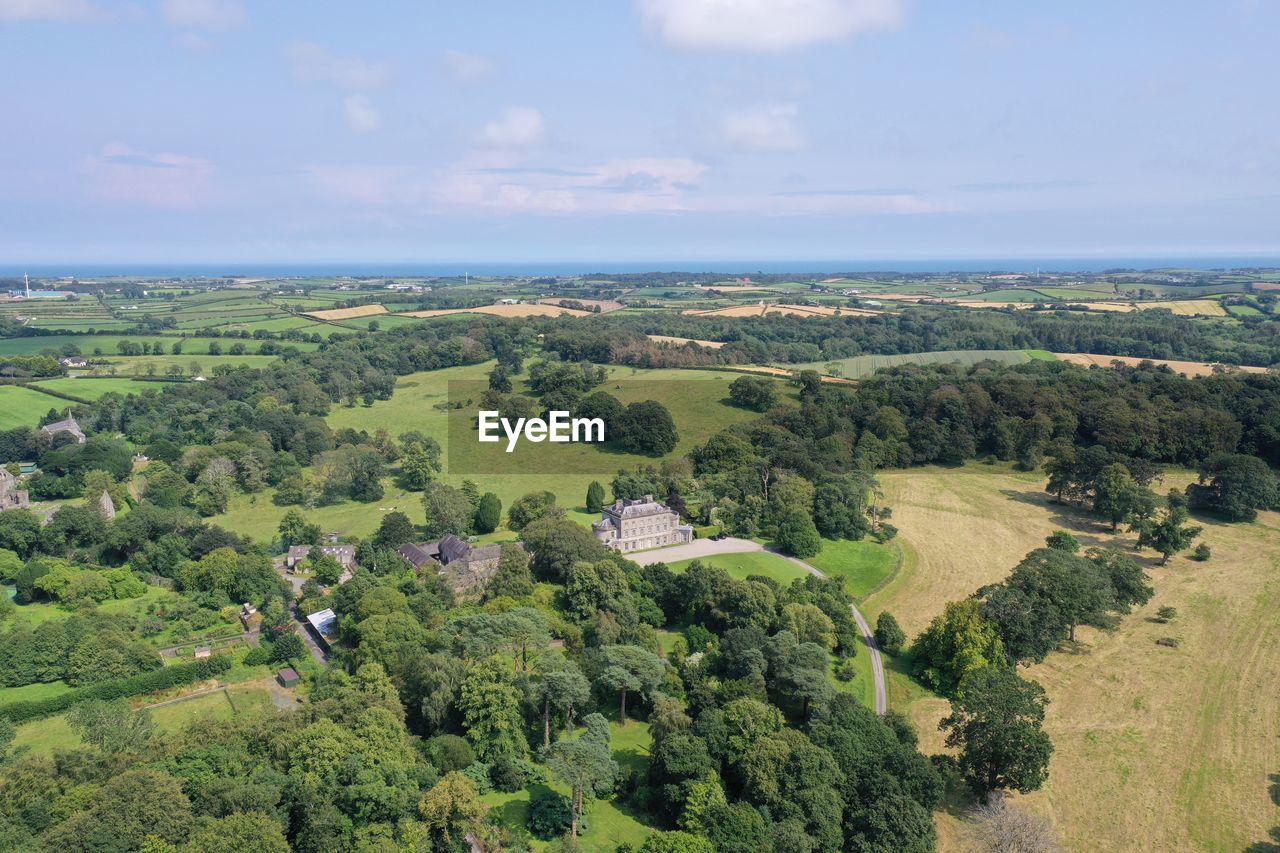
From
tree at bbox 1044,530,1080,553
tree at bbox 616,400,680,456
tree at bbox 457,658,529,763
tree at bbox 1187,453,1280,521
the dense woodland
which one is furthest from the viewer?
tree at bbox 616,400,680,456

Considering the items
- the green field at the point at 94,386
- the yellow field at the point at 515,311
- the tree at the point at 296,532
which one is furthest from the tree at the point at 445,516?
the yellow field at the point at 515,311

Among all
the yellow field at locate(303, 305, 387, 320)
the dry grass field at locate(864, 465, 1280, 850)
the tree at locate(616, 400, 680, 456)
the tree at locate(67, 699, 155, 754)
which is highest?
the yellow field at locate(303, 305, 387, 320)

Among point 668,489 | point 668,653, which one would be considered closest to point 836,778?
point 668,653

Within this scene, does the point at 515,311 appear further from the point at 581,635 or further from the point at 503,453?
the point at 581,635

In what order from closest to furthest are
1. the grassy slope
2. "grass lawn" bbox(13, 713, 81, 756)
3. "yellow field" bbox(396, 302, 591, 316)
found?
"grass lawn" bbox(13, 713, 81, 756), the grassy slope, "yellow field" bbox(396, 302, 591, 316)

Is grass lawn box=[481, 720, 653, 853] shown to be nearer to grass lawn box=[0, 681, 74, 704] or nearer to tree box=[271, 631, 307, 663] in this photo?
tree box=[271, 631, 307, 663]

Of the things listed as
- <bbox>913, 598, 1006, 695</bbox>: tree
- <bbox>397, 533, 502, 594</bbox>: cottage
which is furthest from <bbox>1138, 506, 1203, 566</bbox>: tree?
<bbox>397, 533, 502, 594</bbox>: cottage

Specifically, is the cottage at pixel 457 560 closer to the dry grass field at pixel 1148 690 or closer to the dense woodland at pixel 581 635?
the dense woodland at pixel 581 635

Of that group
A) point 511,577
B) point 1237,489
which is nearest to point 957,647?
point 511,577
